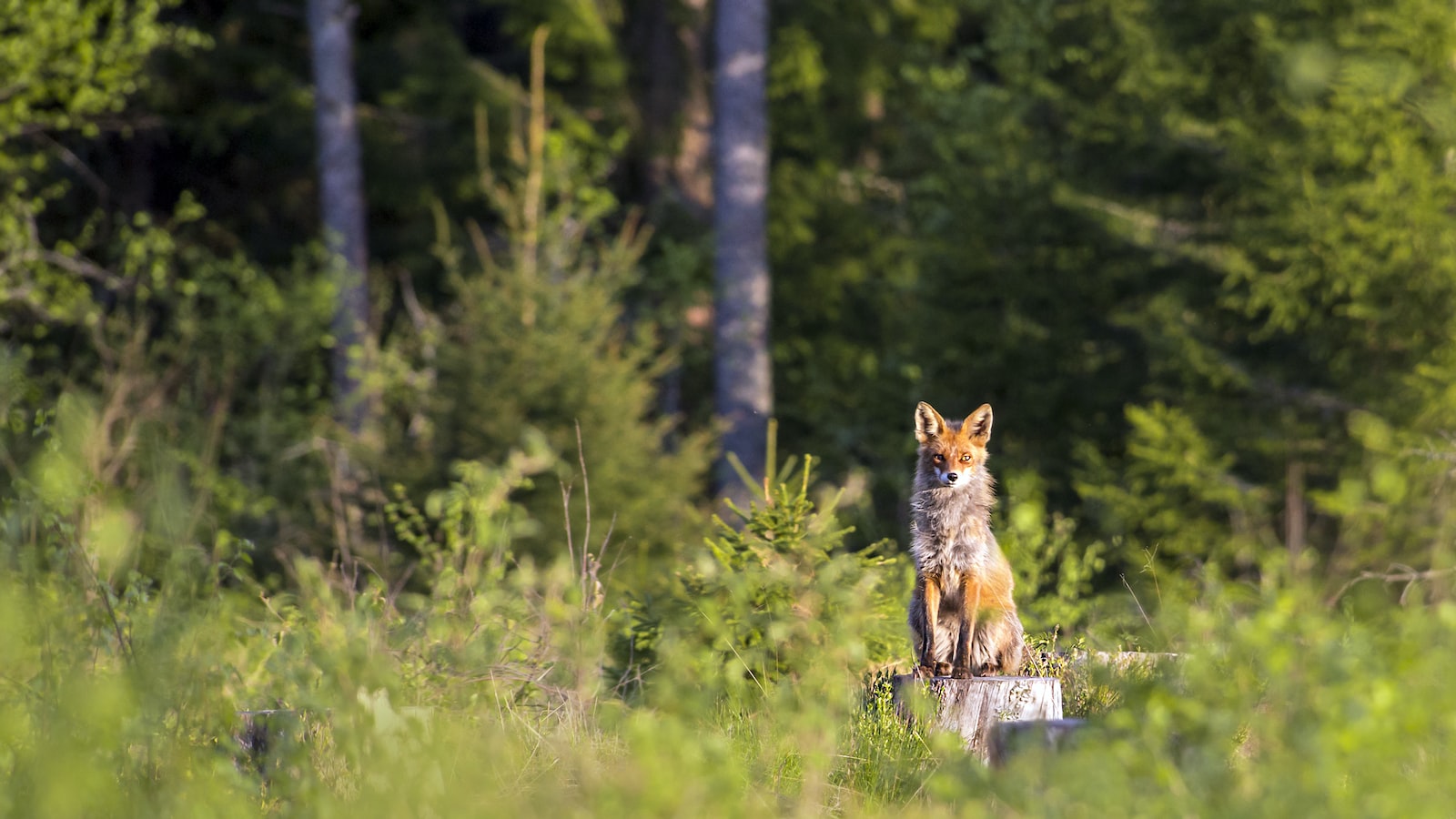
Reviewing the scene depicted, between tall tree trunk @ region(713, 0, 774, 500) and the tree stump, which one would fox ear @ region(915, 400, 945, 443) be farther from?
tall tree trunk @ region(713, 0, 774, 500)

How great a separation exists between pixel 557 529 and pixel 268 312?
861 centimetres

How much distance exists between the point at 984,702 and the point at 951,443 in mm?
1095

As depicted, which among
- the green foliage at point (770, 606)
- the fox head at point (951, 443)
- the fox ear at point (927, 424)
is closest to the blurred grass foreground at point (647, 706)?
the green foliage at point (770, 606)


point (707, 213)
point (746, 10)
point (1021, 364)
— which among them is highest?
point (746, 10)

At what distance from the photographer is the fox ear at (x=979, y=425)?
250 inches

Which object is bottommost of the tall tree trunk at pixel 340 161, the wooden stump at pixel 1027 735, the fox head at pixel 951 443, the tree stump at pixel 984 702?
the tree stump at pixel 984 702

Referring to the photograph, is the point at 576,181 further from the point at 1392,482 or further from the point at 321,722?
the point at 1392,482

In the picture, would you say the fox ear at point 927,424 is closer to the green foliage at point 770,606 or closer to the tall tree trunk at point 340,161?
the green foliage at point 770,606

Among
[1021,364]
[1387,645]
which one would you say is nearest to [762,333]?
[1021,364]

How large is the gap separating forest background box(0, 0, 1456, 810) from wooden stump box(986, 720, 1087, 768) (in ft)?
3.95

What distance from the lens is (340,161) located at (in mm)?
19641

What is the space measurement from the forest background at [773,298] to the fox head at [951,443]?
59 cm

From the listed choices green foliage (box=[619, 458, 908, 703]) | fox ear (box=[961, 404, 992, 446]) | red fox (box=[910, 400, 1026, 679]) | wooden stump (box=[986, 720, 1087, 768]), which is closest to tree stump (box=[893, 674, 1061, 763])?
red fox (box=[910, 400, 1026, 679])

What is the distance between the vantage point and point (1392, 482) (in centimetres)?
434
